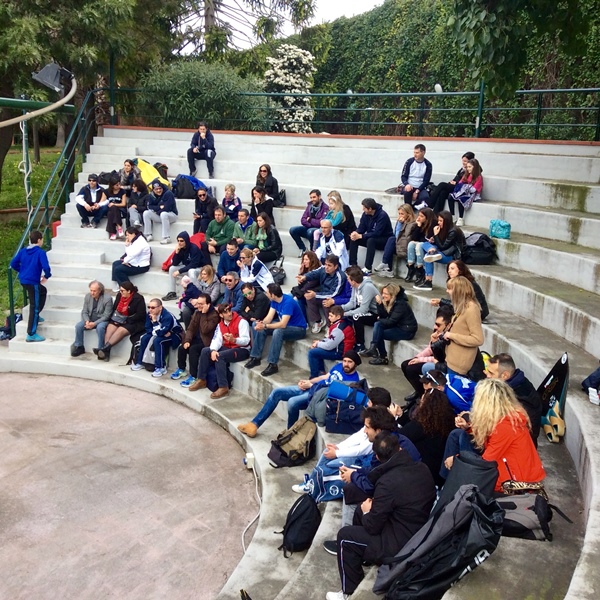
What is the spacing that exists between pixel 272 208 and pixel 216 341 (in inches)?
137

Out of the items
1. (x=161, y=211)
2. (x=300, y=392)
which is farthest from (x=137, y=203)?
(x=300, y=392)

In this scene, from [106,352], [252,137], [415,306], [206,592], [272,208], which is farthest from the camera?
[252,137]

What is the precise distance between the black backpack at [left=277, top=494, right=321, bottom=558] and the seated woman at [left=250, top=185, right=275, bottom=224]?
22.5 feet

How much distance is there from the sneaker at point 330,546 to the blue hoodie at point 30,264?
7.35 m

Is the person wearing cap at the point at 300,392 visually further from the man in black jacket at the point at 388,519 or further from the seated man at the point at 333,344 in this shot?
the man in black jacket at the point at 388,519

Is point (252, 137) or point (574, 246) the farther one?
point (252, 137)

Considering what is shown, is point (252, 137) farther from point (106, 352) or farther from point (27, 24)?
point (106, 352)

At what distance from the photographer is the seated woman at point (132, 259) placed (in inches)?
483

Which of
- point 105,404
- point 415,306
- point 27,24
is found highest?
point 27,24

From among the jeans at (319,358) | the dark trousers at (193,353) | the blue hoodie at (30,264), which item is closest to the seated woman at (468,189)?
the jeans at (319,358)

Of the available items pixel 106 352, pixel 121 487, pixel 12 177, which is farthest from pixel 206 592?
pixel 12 177

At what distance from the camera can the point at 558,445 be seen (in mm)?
6461

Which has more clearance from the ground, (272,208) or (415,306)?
(272,208)

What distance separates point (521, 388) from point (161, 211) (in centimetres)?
849
